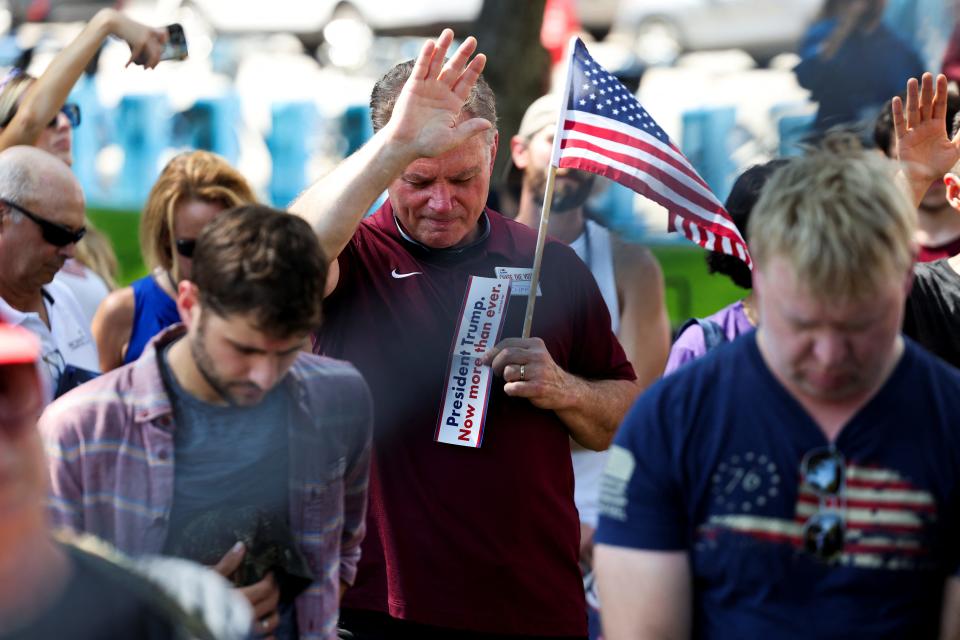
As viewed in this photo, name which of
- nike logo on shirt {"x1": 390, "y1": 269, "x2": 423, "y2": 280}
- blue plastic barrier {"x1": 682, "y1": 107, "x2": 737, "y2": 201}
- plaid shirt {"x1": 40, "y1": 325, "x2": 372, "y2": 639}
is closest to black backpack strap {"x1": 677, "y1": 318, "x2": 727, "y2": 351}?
nike logo on shirt {"x1": 390, "y1": 269, "x2": 423, "y2": 280}

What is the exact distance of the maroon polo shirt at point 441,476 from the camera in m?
3.66

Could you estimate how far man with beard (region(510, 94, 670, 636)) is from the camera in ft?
17.8

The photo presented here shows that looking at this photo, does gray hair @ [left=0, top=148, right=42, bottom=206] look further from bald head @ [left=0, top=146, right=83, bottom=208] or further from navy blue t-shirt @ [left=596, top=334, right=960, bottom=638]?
navy blue t-shirt @ [left=596, top=334, right=960, bottom=638]

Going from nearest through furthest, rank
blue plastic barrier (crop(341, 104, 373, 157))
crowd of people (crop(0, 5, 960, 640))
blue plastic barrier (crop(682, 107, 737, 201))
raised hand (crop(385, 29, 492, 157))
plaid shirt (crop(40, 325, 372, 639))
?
crowd of people (crop(0, 5, 960, 640))
plaid shirt (crop(40, 325, 372, 639))
raised hand (crop(385, 29, 492, 157))
blue plastic barrier (crop(682, 107, 737, 201))
blue plastic barrier (crop(341, 104, 373, 157))

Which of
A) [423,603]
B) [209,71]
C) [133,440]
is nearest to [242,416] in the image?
[133,440]

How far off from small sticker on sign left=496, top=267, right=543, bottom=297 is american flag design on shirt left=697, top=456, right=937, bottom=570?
4.68 ft

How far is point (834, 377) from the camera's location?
249cm

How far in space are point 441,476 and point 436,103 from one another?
39.6 inches

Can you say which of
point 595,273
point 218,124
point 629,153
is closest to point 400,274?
point 629,153

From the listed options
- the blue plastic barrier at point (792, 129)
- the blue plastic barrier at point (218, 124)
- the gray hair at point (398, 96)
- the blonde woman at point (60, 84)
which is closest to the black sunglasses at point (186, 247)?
the blonde woman at point (60, 84)

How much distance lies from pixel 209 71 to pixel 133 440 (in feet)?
27.1

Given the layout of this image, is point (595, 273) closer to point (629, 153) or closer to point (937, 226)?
point (629, 153)

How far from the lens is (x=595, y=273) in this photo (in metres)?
5.44

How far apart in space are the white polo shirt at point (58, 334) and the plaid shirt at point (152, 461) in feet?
4.95
